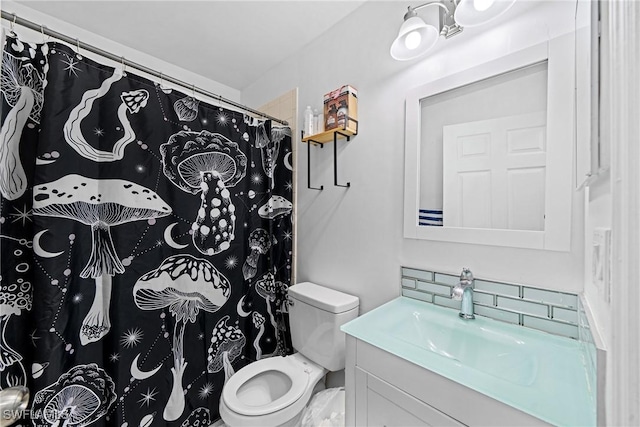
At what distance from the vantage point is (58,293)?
991 mm

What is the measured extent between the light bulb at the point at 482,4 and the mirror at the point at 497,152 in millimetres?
188

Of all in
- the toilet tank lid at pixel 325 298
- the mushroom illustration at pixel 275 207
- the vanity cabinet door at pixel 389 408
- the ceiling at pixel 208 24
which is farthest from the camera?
the mushroom illustration at pixel 275 207

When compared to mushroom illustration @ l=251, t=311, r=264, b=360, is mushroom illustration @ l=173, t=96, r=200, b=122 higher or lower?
higher

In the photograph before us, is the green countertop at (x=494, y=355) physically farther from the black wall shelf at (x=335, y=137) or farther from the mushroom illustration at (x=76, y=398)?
the mushroom illustration at (x=76, y=398)

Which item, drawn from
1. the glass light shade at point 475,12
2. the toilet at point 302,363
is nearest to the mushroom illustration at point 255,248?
the toilet at point 302,363

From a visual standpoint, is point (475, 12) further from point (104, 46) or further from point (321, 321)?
point (104, 46)

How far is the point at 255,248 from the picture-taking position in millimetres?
1664

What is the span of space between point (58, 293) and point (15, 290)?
13cm

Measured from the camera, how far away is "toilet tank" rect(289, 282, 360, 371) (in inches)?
52.0

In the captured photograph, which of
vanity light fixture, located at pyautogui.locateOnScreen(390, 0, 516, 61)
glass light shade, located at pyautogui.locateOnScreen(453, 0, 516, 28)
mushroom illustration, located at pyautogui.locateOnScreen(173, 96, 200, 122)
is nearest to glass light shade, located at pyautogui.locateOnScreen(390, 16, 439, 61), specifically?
vanity light fixture, located at pyautogui.locateOnScreen(390, 0, 516, 61)

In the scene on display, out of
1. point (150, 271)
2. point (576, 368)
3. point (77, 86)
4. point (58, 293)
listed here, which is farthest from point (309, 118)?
point (576, 368)

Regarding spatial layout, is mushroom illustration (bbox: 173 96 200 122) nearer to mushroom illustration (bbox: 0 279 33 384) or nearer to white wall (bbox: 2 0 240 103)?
white wall (bbox: 2 0 240 103)

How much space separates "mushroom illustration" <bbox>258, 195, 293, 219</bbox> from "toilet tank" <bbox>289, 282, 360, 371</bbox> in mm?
531

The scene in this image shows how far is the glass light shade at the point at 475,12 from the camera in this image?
907 mm
